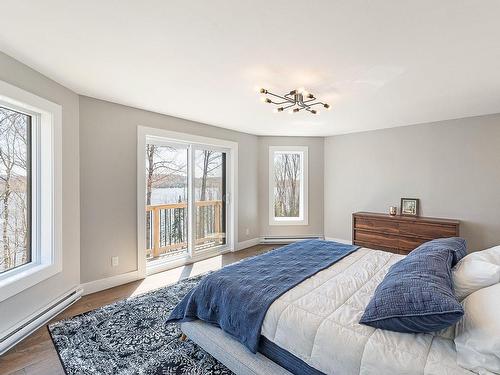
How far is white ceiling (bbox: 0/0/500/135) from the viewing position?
1478 mm

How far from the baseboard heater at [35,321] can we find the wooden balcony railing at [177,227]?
46.1 inches

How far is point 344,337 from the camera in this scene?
1283mm

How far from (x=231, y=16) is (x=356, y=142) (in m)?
4.00

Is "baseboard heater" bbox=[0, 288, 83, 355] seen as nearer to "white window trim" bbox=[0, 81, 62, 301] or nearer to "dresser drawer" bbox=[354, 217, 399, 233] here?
"white window trim" bbox=[0, 81, 62, 301]

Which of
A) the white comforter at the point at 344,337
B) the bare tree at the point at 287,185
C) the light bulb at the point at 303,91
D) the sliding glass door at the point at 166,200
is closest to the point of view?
the white comforter at the point at 344,337

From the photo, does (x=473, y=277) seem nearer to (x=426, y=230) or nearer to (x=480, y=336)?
(x=480, y=336)

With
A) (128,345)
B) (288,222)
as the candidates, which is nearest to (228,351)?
(128,345)

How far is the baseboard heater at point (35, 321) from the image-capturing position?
6.55ft

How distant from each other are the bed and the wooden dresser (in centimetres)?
235

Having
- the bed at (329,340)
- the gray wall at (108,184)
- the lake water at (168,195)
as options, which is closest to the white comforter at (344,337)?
the bed at (329,340)

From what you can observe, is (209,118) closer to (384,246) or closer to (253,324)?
(253,324)

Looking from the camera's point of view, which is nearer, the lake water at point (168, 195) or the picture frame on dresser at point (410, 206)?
the lake water at point (168, 195)

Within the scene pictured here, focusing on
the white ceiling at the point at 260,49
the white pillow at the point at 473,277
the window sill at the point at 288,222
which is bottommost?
the window sill at the point at 288,222

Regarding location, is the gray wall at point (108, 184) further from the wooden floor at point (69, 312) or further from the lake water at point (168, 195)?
the lake water at point (168, 195)
